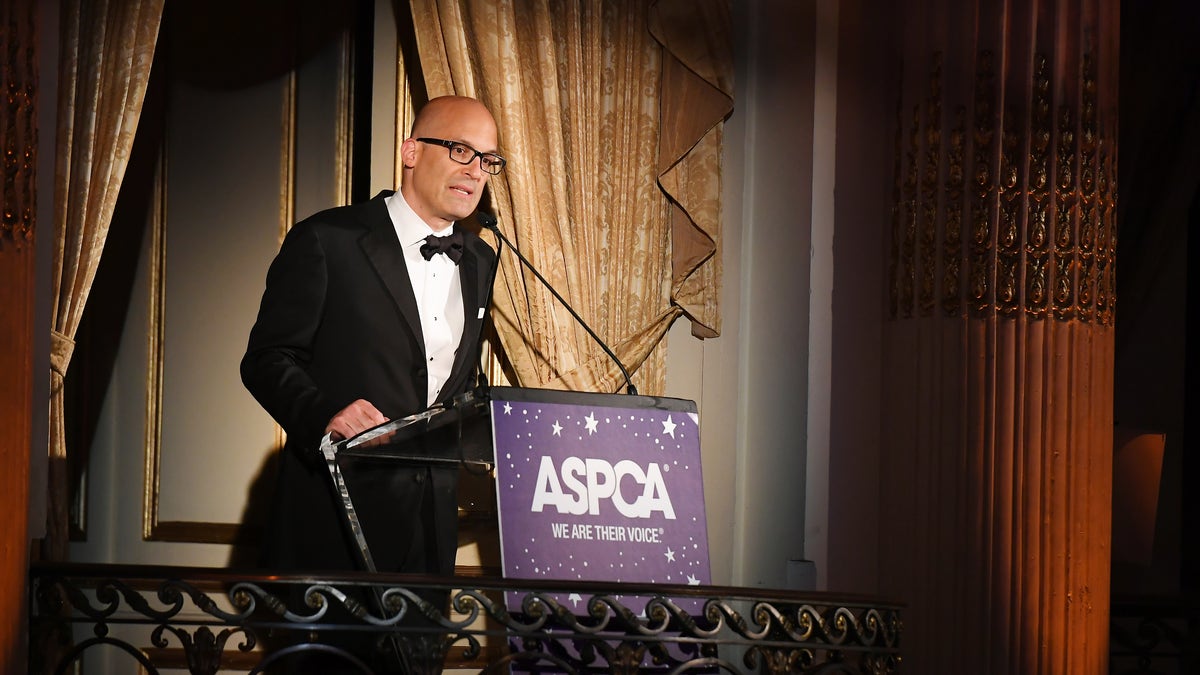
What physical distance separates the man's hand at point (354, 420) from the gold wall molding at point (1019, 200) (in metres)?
1.88

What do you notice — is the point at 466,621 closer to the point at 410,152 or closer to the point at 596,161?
the point at 410,152

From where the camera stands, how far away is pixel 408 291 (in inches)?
144

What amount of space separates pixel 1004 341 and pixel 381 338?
1.83m

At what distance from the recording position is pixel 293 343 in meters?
3.49

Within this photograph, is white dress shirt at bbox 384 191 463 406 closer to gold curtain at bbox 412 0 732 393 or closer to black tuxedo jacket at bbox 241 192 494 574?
black tuxedo jacket at bbox 241 192 494 574

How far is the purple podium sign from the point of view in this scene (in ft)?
11.2

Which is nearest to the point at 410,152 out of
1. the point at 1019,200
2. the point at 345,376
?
the point at 345,376

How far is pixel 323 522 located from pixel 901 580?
178cm

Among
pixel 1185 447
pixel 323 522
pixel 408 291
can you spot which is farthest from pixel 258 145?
pixel 1185 447

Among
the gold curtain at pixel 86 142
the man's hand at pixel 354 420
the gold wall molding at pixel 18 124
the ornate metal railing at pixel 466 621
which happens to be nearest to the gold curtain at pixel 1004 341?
the ornate metal railing at pixel 466 621

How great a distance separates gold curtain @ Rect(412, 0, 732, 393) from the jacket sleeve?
3.36 ft

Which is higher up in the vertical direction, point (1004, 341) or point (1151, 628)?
point (1004, 341)

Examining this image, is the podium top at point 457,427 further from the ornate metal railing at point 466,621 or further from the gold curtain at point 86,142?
the gold curtain at point 86,142

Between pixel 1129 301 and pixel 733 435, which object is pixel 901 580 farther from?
pixel 1129 301
